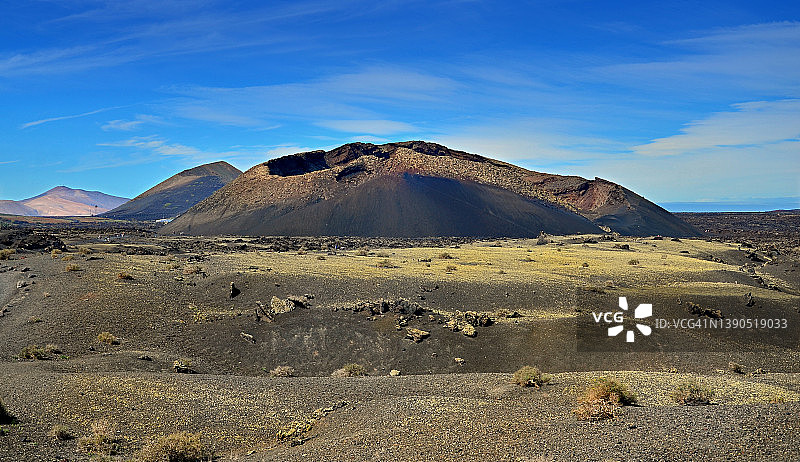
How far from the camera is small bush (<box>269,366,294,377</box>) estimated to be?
1656 cm

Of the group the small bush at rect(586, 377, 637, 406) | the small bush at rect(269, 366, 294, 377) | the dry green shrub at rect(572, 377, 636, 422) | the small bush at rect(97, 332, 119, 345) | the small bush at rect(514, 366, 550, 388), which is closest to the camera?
the dry green shrub at rect(572, 377, 636, 422)

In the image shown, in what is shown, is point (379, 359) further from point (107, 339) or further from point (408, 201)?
point (408, 201)

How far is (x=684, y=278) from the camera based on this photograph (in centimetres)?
2994

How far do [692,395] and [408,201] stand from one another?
71.3m

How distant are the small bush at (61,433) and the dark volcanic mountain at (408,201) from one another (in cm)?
6454

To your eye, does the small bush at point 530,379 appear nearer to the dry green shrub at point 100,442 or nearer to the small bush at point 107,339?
the dry green shrub at point 100,442

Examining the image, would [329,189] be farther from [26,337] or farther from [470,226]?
[26,337]

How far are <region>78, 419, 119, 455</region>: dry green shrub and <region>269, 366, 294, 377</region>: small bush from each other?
7.12 m

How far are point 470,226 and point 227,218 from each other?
129 feet

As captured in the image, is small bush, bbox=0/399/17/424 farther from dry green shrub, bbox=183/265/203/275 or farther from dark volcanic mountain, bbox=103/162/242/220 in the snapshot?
dark volcanic mountain, bbox=103/162/242/220

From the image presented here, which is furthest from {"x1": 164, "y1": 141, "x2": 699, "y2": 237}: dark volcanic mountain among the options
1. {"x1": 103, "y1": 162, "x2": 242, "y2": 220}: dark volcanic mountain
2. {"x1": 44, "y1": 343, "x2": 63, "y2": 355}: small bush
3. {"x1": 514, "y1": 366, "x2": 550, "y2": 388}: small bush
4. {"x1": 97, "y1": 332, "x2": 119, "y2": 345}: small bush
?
{"x1": 103, "y1": 162, "x2": 242, "y2": 220}: dark volcanic mountain

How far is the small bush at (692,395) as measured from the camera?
10.2m

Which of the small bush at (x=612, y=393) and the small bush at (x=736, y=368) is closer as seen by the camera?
the small bush at (x=612, y=393)

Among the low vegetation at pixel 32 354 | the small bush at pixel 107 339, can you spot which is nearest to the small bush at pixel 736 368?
the small bush at pixel 107 339
